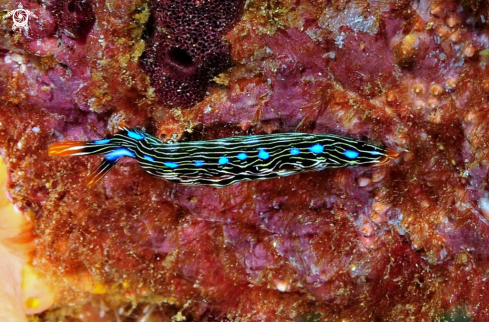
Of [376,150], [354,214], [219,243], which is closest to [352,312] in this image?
[354,214]

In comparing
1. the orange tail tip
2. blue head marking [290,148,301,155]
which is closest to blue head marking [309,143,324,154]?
blue head marking [290,148,301,155]

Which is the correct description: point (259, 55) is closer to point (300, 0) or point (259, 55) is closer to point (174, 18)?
point (300, 0)

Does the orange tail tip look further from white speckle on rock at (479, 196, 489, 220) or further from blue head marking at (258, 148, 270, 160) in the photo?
white speckle on rock at (479, 196, 489, 220)

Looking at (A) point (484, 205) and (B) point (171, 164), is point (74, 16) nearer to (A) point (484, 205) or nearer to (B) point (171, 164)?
(B) point (171, 164)

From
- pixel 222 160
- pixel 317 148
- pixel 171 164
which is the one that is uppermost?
pixel 171 164

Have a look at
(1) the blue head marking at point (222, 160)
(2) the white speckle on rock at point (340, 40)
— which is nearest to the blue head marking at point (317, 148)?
(1) the blue head marking at point (222, 160)

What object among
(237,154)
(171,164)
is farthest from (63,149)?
(237,154)

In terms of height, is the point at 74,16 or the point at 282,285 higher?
the point at 74,16
